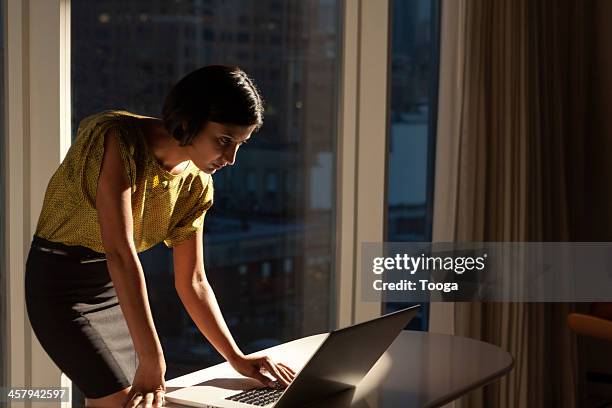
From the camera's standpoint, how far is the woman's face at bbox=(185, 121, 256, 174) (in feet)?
5.67

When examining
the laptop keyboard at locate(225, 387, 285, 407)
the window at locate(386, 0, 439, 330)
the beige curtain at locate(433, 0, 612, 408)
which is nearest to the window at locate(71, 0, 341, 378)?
the window at locate(386, 0, 439, 330)

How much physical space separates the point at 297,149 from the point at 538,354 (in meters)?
1.44

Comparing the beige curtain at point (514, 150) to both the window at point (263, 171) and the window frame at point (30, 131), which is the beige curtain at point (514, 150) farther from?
the window frame at point (30, 131)

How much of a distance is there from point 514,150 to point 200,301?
2.07 meters

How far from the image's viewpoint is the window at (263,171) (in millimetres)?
3156

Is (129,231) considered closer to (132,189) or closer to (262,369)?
(132,189)

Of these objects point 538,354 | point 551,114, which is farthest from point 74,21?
point 538,354

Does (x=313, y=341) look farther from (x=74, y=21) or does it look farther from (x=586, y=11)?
(x=586, y=11)

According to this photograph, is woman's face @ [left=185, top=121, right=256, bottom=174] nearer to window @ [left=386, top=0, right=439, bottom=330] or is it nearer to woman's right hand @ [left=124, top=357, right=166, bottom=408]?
woman's right hand @ [left=124, top=357, right=166, bottom=408]

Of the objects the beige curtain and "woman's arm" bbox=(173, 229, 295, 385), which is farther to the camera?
the beige curtain

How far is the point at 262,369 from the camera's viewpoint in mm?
1822

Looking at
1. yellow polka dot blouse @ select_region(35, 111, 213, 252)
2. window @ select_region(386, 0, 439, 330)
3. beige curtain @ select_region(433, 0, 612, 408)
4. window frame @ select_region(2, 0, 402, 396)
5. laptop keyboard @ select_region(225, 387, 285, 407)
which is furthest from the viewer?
window @ select_region(386, 0, 439, 330)

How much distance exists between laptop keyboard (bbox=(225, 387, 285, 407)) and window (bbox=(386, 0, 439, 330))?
192 cm

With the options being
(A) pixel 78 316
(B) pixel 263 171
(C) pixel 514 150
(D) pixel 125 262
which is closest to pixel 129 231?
(D) pixel 125 262
